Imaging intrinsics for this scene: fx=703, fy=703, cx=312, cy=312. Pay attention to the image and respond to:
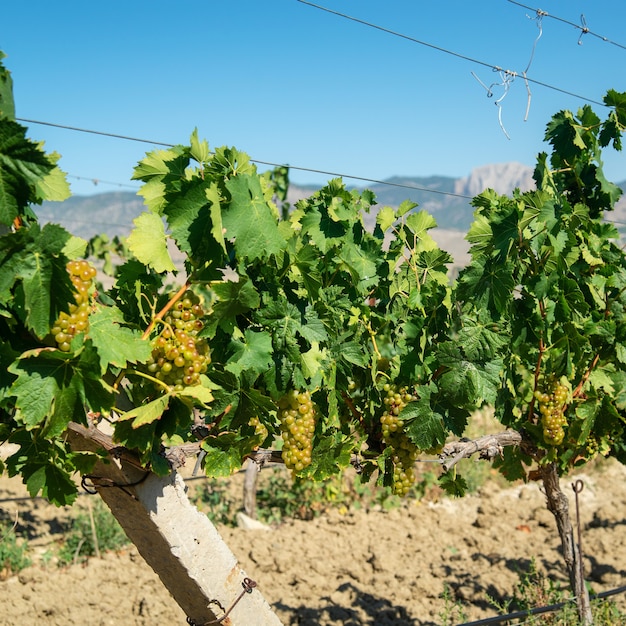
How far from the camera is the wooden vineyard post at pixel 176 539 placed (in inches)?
92.1

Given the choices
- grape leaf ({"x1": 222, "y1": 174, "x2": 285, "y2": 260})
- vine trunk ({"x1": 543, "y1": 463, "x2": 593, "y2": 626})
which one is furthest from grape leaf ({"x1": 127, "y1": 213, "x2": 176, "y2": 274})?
vine trunk ({"x1": 543, "y1": 463, "x2": 593, "y2": 626})

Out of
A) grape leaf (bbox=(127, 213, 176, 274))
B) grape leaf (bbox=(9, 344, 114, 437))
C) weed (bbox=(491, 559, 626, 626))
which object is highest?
grape leaf (bbox=(127, 213, 176, 274))

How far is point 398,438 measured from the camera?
9.91 ft

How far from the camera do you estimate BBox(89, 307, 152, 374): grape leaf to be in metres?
1.72

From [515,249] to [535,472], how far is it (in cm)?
167

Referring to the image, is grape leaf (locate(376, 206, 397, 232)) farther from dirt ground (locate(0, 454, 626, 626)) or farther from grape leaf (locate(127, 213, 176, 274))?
dirt ground (locate(0, 454, 626, 626))

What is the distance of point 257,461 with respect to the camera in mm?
2760

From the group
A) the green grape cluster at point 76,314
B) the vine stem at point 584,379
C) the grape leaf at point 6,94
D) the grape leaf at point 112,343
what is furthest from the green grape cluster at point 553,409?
the grape leaf at point 6,94

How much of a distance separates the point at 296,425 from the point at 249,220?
0.85 metres

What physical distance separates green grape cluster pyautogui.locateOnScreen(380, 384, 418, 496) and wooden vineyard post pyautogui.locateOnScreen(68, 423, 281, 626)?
81 centimetres

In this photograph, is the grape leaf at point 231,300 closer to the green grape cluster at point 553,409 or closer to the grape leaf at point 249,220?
the grape leaf at point 249,220

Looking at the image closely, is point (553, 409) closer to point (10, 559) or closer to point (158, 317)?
point (158, 317)

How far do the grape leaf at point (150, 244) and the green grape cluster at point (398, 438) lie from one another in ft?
4.10

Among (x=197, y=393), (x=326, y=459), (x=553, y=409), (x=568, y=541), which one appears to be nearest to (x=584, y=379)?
(x=553, y=409)
